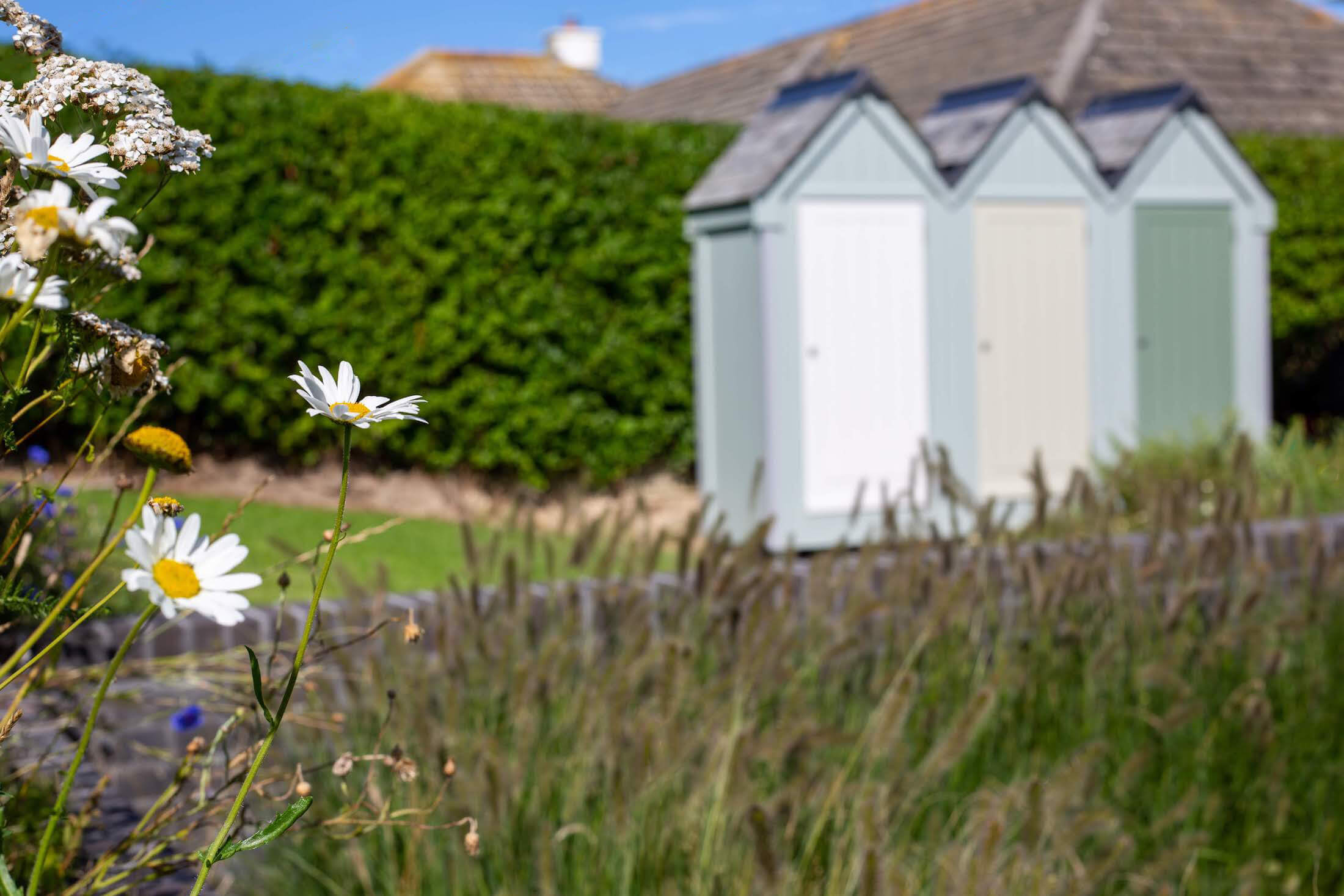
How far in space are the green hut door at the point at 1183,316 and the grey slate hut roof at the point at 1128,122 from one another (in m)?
0.28

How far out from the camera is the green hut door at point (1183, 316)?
7094mm

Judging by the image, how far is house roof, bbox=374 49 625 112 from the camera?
18.7m

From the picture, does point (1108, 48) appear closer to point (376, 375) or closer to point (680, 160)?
point (680, 160)

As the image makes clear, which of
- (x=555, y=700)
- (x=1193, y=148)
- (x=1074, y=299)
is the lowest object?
(x=555, y=700)

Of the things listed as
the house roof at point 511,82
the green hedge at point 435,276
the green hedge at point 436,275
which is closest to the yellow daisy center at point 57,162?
the green hedge at point 435,276

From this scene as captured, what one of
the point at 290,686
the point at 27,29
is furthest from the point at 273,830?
the point at 27,29

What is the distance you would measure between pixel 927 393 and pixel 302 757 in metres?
4.59

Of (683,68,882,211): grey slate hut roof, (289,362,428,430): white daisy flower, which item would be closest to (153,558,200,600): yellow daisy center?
(289,362,428,430): white daisy flower

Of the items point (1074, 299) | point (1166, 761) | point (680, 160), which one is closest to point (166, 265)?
point (680, 160)

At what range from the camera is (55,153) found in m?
1.00

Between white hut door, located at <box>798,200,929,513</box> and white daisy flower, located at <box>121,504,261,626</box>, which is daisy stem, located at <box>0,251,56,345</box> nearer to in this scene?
white daisy flower, located at <box>121,504,261,626</box>

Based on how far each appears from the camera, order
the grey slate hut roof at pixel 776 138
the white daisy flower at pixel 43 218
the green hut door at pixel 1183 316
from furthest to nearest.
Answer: the green hut door at pixel 1183 316, the grey slate hut roof at pixel 776 138, the white daisy flower at pixel 43 218

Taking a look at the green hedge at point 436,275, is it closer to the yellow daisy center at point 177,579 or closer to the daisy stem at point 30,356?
the daisy stem at point 30,356

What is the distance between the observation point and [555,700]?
241cm
